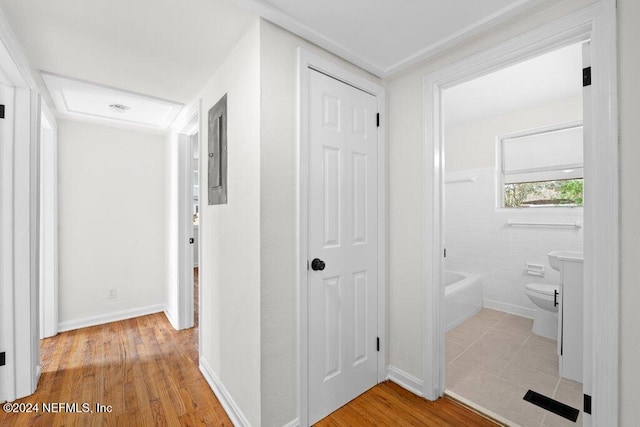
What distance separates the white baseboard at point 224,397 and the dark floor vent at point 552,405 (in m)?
1.86

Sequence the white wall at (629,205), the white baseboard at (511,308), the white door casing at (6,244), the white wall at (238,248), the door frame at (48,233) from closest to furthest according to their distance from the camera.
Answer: the white wall at (629,205) → the white wall at (238,248) → the white door casing at (6,244) → the door frame at (48,233) → the white baseboard at (511,308)

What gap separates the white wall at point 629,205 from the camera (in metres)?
1.19

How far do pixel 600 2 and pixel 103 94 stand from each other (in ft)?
10.8

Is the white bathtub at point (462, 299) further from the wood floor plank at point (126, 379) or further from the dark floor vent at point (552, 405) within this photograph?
the wood floor plank at point (126, 379)

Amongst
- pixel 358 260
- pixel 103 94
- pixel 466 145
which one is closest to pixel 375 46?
pixel 358 260

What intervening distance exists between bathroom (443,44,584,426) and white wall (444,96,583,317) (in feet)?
0.04

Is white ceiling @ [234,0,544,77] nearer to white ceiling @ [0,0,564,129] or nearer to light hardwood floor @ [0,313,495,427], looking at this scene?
white ceiling @ [0,0,564,129]

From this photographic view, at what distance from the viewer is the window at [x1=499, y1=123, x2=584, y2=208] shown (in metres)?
3.12

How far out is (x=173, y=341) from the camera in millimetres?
2801

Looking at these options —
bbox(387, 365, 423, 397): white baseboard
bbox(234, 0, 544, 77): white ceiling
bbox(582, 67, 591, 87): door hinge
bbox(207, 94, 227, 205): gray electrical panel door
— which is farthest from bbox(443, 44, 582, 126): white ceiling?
bbox(387, 365, 423, 397): white baseboard

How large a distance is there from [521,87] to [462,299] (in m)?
2.28

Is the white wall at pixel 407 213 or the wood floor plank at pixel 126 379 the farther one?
the white wall at pixel 407 213

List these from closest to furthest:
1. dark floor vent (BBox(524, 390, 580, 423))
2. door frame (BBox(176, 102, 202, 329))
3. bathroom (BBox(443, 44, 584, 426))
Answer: dark floor vent (BBox(524, 390, 580, 423))
bathroom (BBox(443, 44, 584, 426))
door frame (BBox(176, 102, 202, 329))

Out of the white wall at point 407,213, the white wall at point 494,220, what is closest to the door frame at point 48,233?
the white wall at point 407,213
